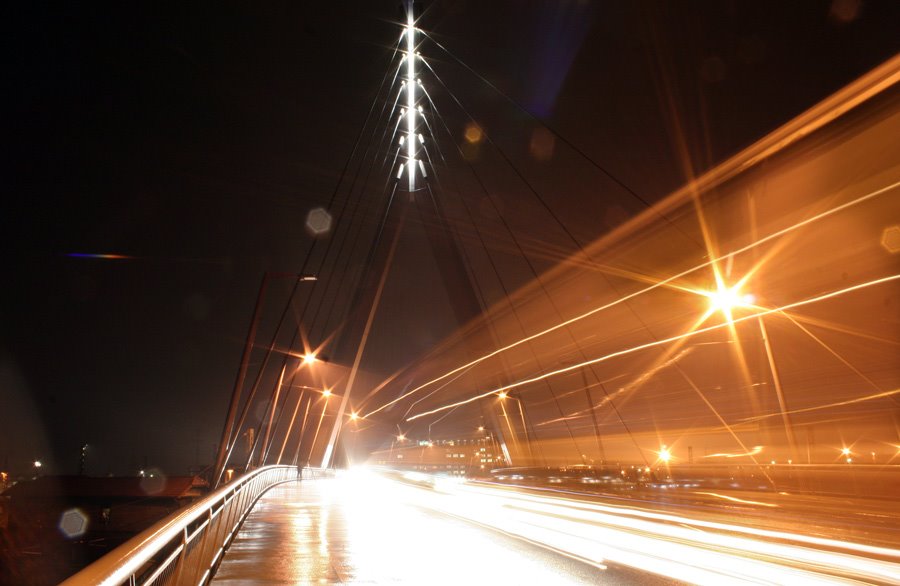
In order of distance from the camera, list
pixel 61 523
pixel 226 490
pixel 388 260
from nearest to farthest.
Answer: pixel 226 490 < pixel 388 260 < pixel 61 523

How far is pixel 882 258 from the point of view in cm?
2891

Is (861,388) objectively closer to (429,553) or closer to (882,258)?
(882,258)

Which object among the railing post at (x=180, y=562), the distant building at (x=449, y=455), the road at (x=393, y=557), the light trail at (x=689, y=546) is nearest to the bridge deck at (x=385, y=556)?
the road at (x=393, y=557)

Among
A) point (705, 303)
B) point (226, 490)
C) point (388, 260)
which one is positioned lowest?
point (226, 490)

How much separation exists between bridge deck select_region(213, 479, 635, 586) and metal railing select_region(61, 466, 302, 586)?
453 millimetres

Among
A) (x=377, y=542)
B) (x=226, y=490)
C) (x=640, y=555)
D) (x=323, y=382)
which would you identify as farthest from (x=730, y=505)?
(x=323, y=382)

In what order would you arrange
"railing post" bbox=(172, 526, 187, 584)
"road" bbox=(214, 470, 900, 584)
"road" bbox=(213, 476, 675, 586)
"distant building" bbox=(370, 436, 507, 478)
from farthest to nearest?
"distant building" bbox=(370, 436, 507, 478), "road" bbox=(214, 470, 900, 584), "road" bbox=(213, 476, 675, 586), "railing post" bbox=(172, 526, 187, 584)

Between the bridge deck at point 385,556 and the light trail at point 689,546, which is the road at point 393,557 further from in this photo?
the light trail at point 689,546

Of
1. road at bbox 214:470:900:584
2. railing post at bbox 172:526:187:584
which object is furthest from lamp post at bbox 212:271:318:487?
railing post at bbox 172:526:187:584

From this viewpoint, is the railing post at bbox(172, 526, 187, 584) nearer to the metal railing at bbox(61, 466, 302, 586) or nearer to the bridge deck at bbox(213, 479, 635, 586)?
the metal railing at bbox(61, 466, 302, 586)

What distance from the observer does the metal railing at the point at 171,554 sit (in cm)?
305

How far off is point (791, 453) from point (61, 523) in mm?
64607

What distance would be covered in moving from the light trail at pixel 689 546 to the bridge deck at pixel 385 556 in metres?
0.65

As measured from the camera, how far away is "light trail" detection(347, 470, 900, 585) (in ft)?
27.5
